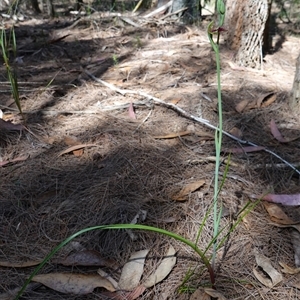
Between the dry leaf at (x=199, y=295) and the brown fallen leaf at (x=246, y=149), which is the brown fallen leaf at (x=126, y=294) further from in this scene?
A: the brown fallen leaf at (x=246, y=149)

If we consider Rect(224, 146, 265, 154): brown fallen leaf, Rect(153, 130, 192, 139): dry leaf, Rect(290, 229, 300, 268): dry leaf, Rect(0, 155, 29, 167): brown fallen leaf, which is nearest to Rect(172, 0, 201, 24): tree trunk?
Rect(153, 130, 192, 139): dry leaf

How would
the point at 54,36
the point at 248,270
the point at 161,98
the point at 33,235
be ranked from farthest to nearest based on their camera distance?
the point at 54,36 → the point at 161,98 → the point at 33,235 → the point at 248,270

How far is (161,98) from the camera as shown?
7.69 feet

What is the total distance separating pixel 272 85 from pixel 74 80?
1.52 m

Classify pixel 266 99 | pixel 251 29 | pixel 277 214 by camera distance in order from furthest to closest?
pixel 251 29, pixel 266 99, pixel 277 214

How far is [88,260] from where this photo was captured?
1.25m

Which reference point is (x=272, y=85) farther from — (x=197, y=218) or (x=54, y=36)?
(x=54, y=36)

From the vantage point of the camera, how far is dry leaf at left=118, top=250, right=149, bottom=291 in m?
1.18

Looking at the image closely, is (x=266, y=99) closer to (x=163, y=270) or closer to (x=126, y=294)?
(x=163, y=270)

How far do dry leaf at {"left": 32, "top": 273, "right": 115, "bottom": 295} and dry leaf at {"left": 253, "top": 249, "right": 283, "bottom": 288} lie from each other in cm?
51

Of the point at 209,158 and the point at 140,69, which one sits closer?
the point at 209,158

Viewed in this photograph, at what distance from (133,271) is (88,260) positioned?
169mm

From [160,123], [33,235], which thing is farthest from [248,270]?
[160,123]

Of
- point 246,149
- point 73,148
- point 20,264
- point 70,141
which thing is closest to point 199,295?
point 20,264
